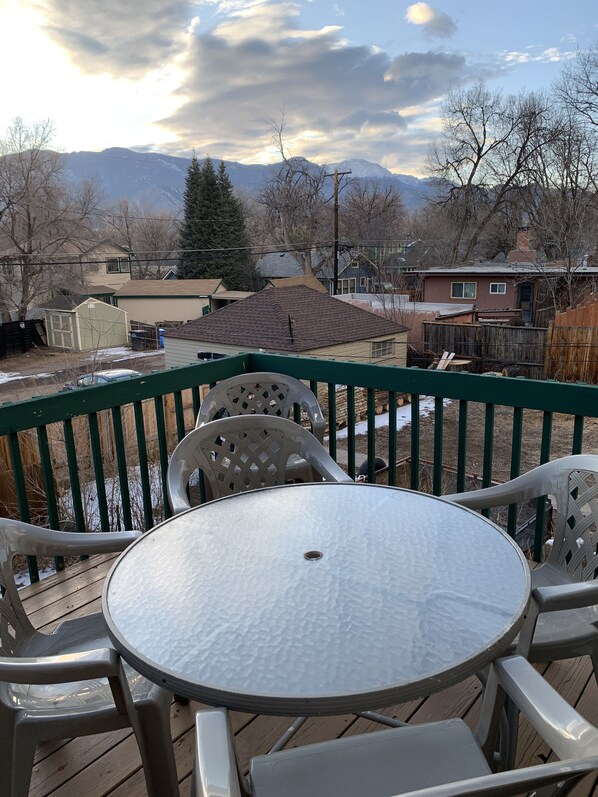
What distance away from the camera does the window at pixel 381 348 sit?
14.0 metres

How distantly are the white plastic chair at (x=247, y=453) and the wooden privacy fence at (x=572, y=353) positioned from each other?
12.4 meters

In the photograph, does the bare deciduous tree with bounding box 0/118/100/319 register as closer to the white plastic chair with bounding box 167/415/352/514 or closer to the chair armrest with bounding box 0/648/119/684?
the white plastic chair with bounding box 167/415/352/514

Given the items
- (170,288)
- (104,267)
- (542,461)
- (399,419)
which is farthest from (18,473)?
(104,267)

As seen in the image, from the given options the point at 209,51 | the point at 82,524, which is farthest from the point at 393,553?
the point at 209,51

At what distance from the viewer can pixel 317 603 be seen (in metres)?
1.18

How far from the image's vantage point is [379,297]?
2142cm

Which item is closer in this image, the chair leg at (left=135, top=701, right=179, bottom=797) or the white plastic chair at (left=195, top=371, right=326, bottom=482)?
the chair leg at (left=135, top=701, right=179, bottom=797)

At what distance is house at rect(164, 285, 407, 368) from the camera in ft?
41.7

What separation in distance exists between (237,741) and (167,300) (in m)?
26.8

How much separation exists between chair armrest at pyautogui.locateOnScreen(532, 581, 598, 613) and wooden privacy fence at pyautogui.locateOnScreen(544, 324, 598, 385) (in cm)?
1299

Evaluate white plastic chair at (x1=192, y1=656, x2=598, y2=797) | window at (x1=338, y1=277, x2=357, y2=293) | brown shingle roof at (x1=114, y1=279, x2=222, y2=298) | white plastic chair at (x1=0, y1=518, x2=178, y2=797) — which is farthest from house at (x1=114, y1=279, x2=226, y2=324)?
white plastic chair at (x1=192, y1=656, x2=598, y2=797)

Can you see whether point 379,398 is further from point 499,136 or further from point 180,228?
point 180,228

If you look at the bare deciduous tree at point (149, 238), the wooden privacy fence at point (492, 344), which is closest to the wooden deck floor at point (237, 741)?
the wooden privacy fence at point (492, 344)

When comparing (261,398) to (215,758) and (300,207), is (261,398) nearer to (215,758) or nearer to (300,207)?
(215,758)
